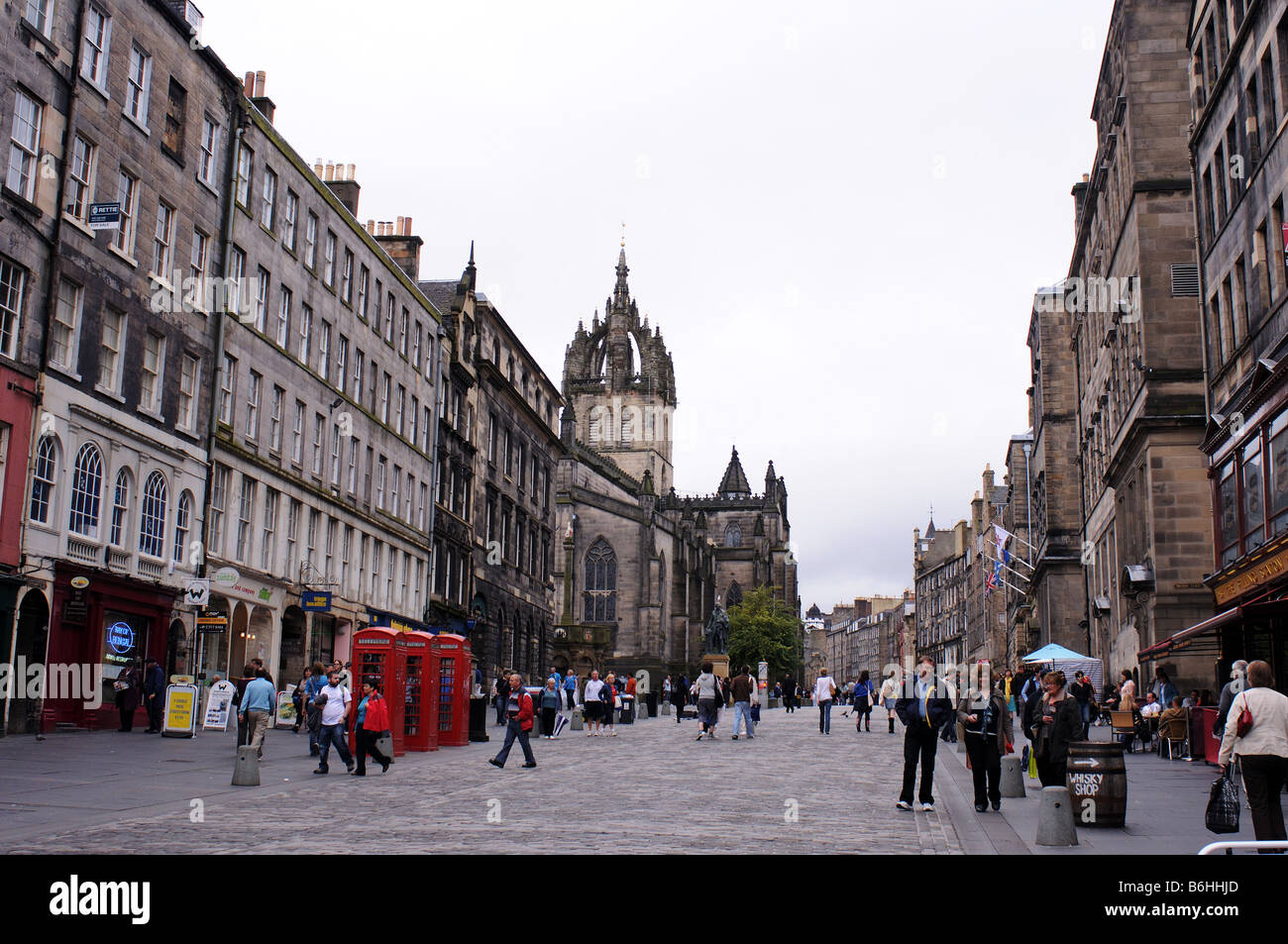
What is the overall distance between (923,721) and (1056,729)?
148 centimetres

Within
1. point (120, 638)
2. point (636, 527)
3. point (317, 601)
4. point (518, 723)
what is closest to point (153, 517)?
point (120, 638)

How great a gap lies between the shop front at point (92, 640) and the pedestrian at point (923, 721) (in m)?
16.3

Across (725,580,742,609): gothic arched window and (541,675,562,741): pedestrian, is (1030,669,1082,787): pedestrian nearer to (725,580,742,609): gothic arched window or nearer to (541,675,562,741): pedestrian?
(541,675,562,741): pedestrian

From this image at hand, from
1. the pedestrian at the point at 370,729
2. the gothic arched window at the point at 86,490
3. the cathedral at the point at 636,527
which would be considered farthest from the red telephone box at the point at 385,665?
the cathedral at the point at 636,527

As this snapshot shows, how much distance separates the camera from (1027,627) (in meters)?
65.4

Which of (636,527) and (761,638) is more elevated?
(636,527)

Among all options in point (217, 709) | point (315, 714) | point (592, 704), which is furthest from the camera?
point (592, 704)

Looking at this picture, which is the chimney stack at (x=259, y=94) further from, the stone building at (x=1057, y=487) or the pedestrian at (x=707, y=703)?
the stone building at (x=1057, y=487)

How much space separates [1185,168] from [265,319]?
2422 cm

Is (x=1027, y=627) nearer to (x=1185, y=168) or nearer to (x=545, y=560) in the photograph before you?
(x=545, y=560)

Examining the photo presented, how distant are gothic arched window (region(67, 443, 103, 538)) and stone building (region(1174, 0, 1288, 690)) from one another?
2065cm

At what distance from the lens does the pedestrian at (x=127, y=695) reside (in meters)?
24.9

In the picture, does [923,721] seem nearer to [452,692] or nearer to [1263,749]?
[1263,749]

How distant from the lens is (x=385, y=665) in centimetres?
2430
